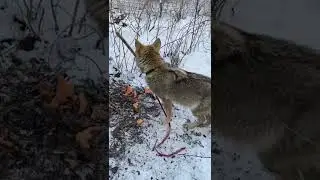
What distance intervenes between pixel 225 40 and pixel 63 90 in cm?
74

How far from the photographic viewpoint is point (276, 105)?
3.24 m

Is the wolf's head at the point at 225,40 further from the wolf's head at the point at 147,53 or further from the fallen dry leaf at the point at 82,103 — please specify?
the fallen dry leaf at the point at 82,103

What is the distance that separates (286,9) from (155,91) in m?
0.68

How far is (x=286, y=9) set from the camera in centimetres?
318

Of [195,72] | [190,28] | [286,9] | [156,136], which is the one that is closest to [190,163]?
[156,136]

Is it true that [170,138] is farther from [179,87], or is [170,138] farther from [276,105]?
[276,105]

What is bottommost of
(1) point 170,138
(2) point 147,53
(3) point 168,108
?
(1) point 170,138

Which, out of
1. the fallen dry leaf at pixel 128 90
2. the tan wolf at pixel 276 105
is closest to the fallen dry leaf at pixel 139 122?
the fallen dry leaf at pixel 128 90

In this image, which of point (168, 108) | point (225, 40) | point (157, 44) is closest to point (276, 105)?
point (225, 40)

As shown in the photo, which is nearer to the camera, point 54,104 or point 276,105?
point 54,104

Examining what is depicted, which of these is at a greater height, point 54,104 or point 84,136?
point 54,104

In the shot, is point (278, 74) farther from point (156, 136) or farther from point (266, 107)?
point (156, 136)

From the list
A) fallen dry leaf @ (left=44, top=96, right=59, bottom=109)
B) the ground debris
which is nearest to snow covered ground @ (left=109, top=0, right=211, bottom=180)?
the ground debris

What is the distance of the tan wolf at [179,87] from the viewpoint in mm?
3148
